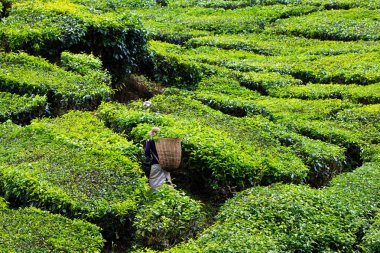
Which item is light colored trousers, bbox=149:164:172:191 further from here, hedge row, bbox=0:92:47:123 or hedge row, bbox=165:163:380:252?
hedge row, bbox=0:92:47:123

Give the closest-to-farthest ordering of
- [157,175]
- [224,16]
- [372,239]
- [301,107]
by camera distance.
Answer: [372,239], [157,175], [301,107], [224,16]

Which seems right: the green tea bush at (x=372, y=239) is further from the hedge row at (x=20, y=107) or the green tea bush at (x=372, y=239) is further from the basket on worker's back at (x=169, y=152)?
the hedge row at (x=20, y=107)

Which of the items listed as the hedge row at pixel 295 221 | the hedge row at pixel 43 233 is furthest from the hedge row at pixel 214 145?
the hedge row at pixel 43 233

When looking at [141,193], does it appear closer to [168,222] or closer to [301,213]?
[168,222]

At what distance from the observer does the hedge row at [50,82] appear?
19047 millimetres

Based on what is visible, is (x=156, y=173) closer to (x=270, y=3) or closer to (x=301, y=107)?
(x=301, y=107)

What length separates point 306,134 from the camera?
19938 millimetres

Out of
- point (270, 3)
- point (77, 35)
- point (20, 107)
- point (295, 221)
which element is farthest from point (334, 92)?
point (270, 3)

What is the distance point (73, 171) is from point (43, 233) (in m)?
2.46

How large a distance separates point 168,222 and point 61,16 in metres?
10.8

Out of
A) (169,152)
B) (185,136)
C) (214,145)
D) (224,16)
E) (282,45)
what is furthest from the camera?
(224,16)

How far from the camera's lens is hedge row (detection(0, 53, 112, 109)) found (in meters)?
Answer: 19.0

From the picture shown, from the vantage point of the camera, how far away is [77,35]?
2186cm

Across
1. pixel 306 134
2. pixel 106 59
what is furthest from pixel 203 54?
pixel 306 134
